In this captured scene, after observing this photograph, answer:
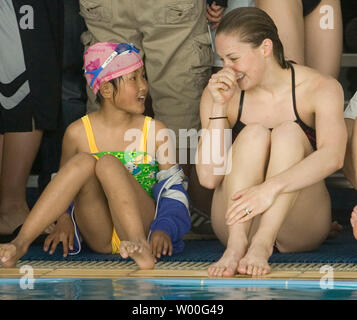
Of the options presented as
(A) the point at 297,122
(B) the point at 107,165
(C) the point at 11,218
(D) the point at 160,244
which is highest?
(A) the point at 297,122

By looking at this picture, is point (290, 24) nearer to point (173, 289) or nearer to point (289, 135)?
point (289, 135)

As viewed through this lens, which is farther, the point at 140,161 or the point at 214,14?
the point at 214,14

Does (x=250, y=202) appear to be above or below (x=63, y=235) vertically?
above

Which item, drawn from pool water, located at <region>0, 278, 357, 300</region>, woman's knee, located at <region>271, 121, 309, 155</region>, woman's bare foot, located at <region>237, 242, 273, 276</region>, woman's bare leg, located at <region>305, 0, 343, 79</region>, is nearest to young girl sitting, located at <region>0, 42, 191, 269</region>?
pool water, located at <region>0, 278, 357, 300</region>

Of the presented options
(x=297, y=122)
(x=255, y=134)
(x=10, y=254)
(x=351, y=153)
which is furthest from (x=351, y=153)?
(x=10, y=254)

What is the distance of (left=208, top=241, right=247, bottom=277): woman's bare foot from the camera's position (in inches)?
131

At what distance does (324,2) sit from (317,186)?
1104 millimetres

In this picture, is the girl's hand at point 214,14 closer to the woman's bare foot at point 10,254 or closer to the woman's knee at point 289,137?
the woman's knee at point 289,137

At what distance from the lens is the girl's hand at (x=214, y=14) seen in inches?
180

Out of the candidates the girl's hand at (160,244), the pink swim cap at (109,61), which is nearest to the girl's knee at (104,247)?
the girl's hand at (160,244)

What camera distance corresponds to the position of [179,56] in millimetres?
4512

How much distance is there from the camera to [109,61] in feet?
13.6

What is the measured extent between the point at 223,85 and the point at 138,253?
2.42 ft
